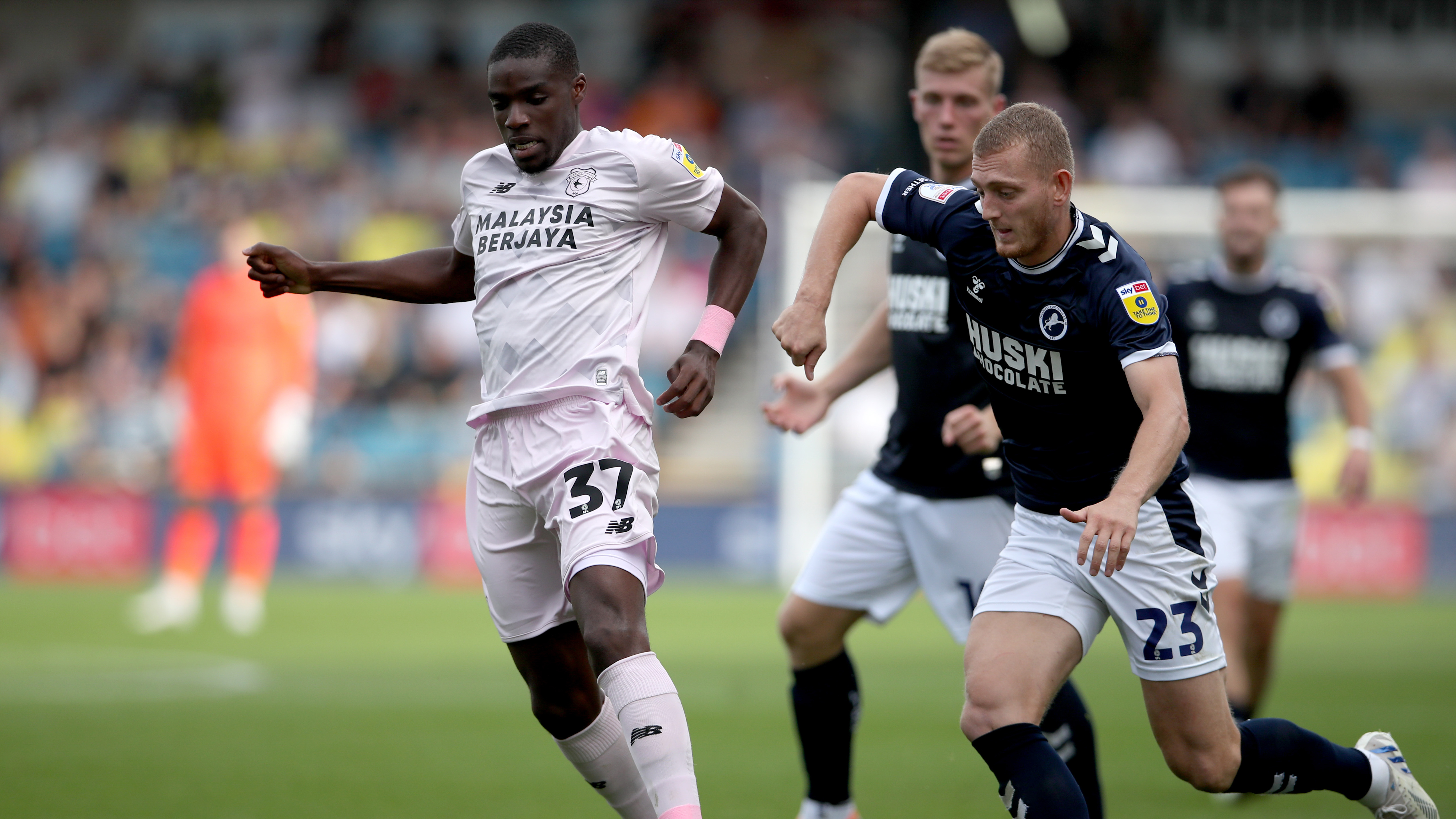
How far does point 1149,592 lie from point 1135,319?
782 millimetres

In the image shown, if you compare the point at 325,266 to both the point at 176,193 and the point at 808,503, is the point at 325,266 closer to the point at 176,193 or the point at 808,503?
the point at 808,503

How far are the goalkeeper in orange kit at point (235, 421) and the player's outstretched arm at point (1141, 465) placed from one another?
32.4 ft

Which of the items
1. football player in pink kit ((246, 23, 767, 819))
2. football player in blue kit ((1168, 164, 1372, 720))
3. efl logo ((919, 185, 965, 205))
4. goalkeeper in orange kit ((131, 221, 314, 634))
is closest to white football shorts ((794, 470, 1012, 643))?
football player in pink kit ((246, 23, 767, 819))

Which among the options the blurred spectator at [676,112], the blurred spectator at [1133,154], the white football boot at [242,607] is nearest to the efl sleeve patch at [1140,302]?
the white football boot at [242,607]

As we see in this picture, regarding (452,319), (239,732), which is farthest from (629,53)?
(239,732)

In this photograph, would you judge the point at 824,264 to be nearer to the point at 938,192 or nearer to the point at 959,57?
the point at 938,192

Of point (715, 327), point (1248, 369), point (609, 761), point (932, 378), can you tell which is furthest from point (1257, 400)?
point (609, 761)

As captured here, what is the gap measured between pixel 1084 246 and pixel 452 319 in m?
15.1

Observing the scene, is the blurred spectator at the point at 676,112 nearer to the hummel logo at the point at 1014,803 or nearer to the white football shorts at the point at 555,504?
the white football shorts at the point at 555,504

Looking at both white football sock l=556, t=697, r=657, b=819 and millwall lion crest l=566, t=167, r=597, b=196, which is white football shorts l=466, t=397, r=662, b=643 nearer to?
white football sock l=556, t=697, r=657, b=819

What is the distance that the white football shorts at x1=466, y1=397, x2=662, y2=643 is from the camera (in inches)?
169

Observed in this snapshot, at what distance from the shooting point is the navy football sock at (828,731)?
541 cm

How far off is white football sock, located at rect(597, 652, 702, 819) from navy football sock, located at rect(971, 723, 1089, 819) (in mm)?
766

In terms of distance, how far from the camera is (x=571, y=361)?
4461 millimetres
